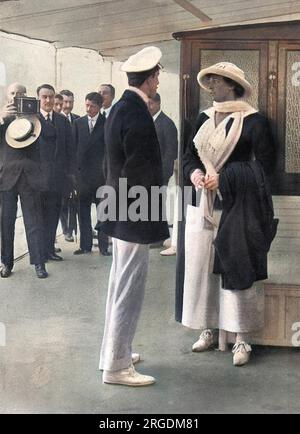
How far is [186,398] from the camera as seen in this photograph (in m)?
3.71

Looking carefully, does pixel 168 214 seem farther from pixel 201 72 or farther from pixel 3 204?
pixel 3 204

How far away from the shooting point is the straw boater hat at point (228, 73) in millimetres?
3779

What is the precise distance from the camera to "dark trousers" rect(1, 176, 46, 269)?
4195mm

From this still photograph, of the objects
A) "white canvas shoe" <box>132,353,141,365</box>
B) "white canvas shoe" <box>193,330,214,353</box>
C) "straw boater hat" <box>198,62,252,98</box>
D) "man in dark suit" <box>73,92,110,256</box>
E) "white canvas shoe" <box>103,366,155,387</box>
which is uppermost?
"straw boater hat" <box>198,62,252,98</box>

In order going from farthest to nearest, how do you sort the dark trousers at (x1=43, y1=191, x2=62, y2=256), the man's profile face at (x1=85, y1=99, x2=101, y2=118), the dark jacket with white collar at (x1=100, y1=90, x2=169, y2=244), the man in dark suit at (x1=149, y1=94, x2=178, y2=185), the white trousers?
1. the dark trousers at (x1=43, y1=191, x2=62, y2=256)
2. the man's profile face at (x1=85, y1=99, x2=101, y2=118)
3. the man in dark suit at (x1=149, y1=94, x2=178, y2=185)
4. the white trousers
5. the dark jacket with white collar at (x1=100, y1=90, x2=169, y2=244)

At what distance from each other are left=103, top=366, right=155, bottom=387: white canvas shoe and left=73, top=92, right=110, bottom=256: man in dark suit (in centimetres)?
62

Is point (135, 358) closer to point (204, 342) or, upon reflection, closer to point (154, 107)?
point (204, 342)

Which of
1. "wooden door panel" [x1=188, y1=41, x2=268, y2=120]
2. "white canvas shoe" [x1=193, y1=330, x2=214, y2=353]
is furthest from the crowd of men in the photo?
"white canvas shoe" [x1=193, y1=330, x2=214, y2=353]

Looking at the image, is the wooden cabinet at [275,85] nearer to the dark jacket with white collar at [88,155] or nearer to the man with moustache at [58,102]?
the dark jacket with white collar at [88,155]

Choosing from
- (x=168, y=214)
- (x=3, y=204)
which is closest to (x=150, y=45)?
(x=168, y=214)

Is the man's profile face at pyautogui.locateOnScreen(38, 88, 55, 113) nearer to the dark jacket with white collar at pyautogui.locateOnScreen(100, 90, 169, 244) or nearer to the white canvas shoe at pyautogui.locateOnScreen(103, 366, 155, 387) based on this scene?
the dark jacket with white collar at pyautogui.locateOnScreen(100, 90, 169, 244)

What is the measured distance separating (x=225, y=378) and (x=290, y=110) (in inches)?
55.7

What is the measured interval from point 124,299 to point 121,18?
1467mm

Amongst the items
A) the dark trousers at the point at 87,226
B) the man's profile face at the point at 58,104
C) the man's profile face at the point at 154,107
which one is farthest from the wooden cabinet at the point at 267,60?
the dark trousers at the point at 87,226
